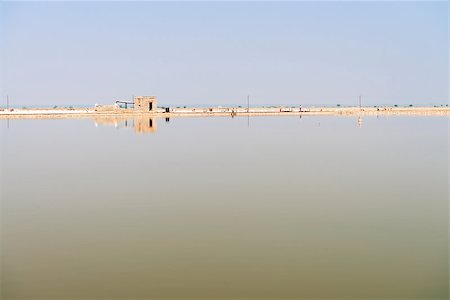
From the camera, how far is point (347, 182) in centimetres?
1533

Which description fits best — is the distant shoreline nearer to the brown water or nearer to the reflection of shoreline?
the reflection of shoreline

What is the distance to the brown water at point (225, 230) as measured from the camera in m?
7.79

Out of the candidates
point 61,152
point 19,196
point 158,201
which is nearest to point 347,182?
point 158,201

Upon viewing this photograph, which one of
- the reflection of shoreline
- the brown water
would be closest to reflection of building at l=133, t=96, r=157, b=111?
the reflection of shoreline

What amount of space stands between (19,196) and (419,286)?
394 inches

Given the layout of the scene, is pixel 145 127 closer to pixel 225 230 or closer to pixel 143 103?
pixel 143 103

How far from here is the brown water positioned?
7785 millimetres

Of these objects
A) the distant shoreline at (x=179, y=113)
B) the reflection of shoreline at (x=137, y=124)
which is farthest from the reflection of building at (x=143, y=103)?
the reflection of shoreline at (x=137, y=124)

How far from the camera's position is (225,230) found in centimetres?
1025

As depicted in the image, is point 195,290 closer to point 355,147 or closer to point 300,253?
point 300,253

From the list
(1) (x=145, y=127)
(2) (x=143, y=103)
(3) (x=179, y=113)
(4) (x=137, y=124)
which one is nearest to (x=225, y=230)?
Answer: (1) (x=145, y=127)

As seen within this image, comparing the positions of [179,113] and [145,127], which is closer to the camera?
[145,127]

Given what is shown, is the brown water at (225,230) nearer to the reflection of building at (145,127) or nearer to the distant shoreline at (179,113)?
the reflection of building at (145,127)

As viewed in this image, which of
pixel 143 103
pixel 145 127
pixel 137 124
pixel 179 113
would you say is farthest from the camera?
pixel 179 113
